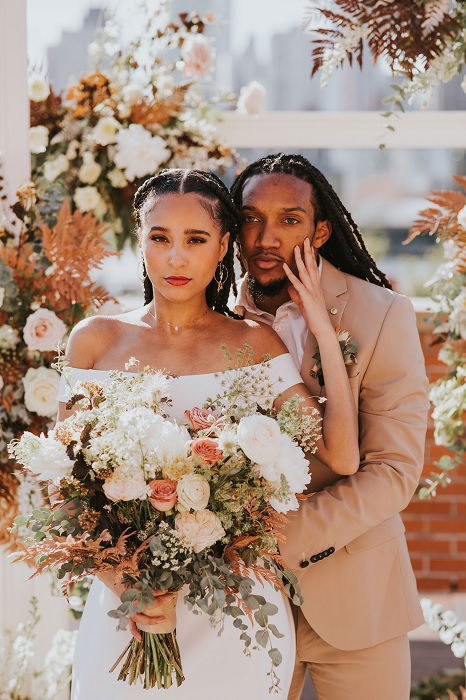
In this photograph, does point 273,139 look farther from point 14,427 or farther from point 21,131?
point 14,427

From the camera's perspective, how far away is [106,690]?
217cm

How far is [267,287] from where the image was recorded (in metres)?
2.48

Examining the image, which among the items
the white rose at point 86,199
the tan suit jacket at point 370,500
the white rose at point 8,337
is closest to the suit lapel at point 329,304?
the tan suit jacket at point 370,500

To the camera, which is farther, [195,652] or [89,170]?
[89,170]

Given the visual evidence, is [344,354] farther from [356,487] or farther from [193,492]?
[193,492]

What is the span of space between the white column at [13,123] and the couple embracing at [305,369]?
782 mm

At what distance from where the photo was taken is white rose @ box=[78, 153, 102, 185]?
11.4 ft

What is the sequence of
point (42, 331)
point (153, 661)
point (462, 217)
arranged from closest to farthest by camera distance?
point (153, 661) < point (462, 217) < point (42, 331)

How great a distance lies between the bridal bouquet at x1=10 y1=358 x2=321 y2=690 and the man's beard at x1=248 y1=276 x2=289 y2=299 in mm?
473

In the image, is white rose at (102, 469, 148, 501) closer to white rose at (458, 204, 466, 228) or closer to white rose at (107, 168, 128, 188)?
white rose at (458, 204, 466, 228)

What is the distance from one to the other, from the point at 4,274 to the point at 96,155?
0.82m

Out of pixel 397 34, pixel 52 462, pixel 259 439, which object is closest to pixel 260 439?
pixel 259 439

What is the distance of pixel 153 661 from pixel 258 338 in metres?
0.81

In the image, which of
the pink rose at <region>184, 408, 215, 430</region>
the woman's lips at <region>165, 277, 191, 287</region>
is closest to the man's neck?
the woman's lips at <region>165, 277, 191, 287</region>
